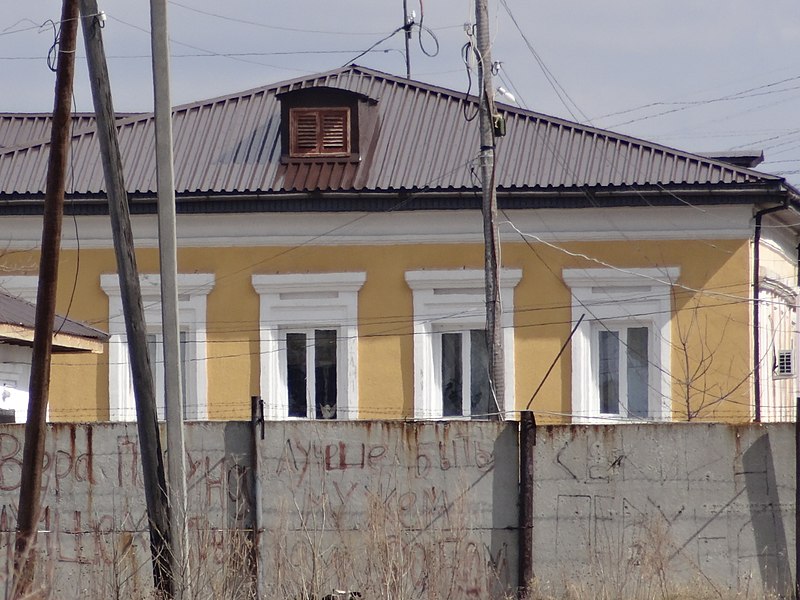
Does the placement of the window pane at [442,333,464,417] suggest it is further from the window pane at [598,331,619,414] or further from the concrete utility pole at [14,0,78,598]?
the concrete utility pole at [14,0,78,598]

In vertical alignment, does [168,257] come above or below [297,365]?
above

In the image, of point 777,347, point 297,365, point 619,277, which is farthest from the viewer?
point 777,347

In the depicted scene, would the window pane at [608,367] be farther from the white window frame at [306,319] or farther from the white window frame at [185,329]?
the white window frame at [185,329]

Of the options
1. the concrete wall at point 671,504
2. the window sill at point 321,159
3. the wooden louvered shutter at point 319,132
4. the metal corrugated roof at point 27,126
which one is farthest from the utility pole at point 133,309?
the metal corrugated roof at point 27,126

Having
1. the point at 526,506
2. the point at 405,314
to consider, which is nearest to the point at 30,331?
the point at 526,506

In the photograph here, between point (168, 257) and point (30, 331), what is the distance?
3817 mm

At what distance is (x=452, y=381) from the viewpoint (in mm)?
21344

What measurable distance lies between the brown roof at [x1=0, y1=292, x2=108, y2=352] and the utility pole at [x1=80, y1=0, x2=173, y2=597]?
2851 millimetres

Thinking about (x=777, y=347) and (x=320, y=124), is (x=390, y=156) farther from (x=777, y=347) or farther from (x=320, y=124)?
(x=777, y=347)

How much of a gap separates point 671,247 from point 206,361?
718cm

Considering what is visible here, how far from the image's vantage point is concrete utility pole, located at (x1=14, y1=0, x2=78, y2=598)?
1112 cm

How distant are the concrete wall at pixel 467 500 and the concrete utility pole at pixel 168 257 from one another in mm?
592

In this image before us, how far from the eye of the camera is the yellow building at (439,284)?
20.7 metres

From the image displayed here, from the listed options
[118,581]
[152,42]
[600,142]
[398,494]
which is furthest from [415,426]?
[600,142]
